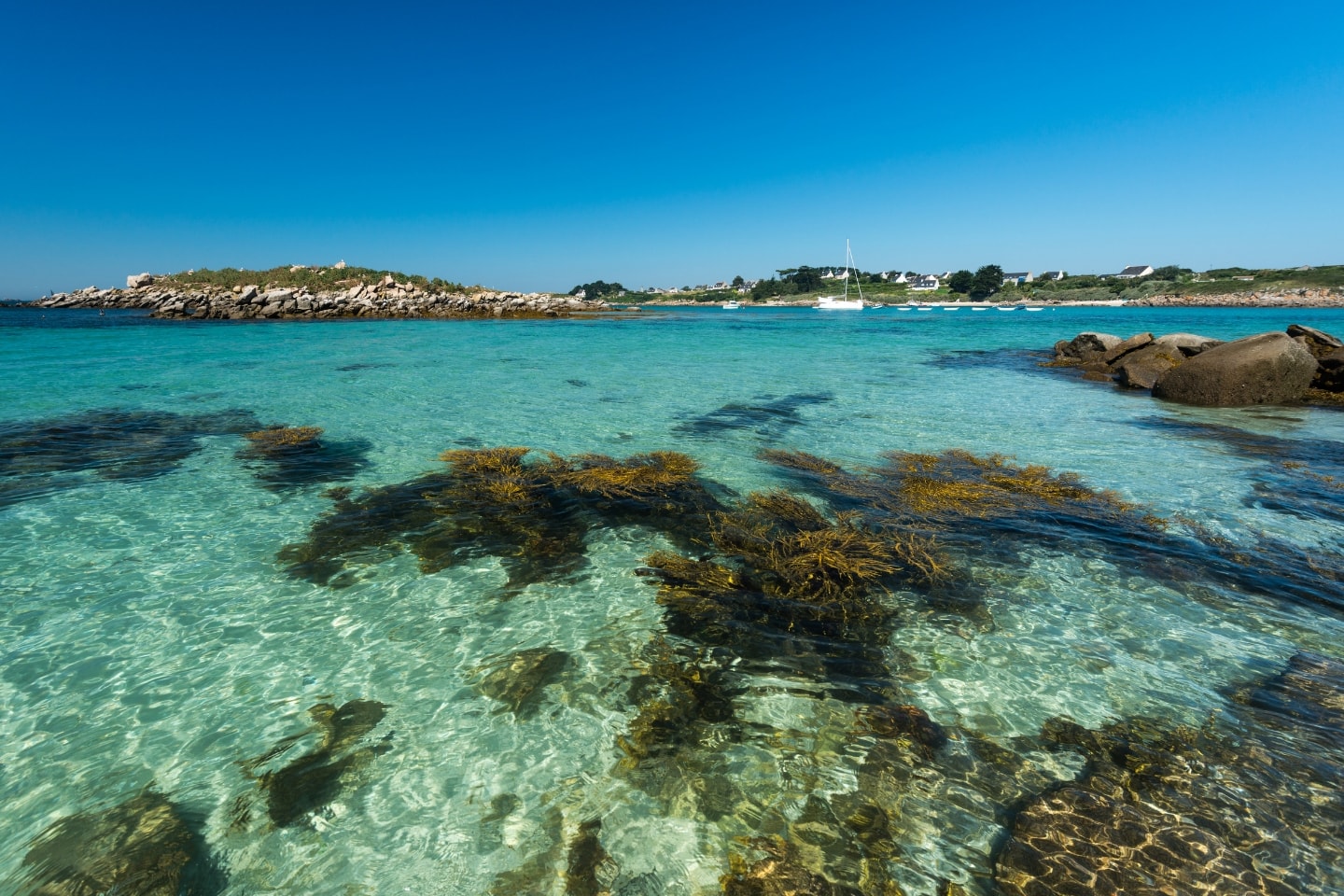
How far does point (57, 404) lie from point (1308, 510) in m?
26.9

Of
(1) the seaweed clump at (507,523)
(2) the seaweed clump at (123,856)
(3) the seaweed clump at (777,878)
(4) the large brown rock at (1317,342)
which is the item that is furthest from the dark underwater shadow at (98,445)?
(4) the large brown rock at (1317,342)

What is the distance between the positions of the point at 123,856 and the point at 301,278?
91.5 meters

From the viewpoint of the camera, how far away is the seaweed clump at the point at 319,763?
3.51m

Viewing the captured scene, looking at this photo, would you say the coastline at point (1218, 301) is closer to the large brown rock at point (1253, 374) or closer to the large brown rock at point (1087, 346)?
the large brown rock at point (1087, 346)

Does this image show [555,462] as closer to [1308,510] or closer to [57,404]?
[1308,510]

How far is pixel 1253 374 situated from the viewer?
15.9 meters

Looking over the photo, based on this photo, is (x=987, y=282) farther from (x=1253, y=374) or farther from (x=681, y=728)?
(x=681, y=728)

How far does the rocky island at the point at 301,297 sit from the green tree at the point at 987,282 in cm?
12134

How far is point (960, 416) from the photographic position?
1500 cm

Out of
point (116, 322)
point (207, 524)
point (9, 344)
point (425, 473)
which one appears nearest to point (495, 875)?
point (207, 524)

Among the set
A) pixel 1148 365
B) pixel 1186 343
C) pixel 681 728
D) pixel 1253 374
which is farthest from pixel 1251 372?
pixel 681 728

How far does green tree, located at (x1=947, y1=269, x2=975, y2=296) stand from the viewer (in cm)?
15462

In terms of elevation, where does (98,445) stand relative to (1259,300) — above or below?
below

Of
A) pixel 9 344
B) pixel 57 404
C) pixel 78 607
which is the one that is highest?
pixel 9 344
